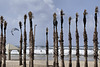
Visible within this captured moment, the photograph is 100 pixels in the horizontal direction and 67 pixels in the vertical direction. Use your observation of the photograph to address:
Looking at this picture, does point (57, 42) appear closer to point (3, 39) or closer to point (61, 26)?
Result: point (61, 26)

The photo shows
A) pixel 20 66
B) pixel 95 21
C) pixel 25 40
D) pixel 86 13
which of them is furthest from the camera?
pixel 20 66

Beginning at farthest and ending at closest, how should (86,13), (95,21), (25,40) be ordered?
(25,40) → (86,13) → (95,21)

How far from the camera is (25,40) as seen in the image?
31.1 metres

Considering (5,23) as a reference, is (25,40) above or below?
below

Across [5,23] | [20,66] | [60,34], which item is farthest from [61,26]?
[20,66]

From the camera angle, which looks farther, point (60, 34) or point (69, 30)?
point (69, 30)

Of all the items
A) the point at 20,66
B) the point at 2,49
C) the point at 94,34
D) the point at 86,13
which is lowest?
the point at 20,66

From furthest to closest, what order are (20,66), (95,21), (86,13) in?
(20,66) < (86,13) < (95,21)

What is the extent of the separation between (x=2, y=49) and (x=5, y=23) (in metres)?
3.83

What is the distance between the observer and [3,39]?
32125 mm

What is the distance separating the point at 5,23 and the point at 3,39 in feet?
7.77

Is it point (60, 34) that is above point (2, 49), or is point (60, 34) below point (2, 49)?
above

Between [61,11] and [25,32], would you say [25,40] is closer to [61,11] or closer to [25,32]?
[25,32]

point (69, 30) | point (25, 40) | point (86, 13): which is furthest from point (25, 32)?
point (86, 13)
